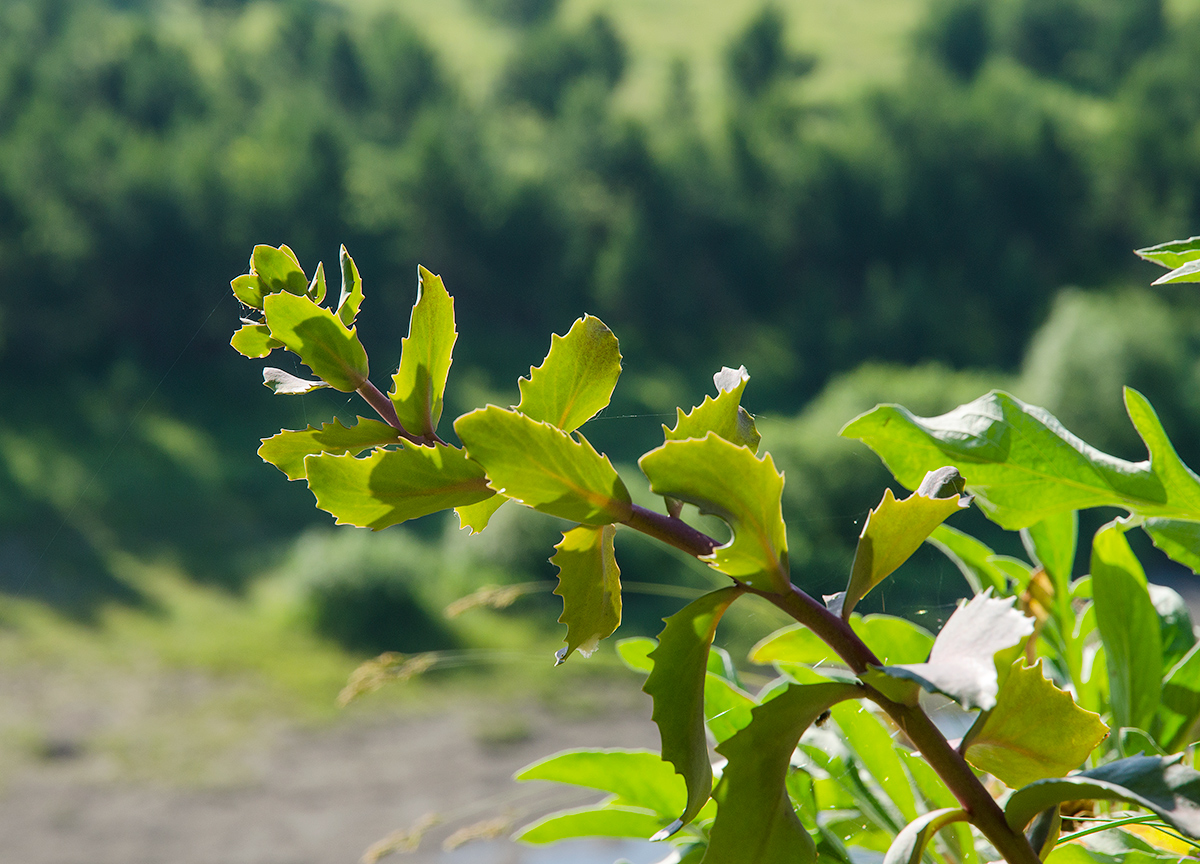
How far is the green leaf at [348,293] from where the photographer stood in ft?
0.55

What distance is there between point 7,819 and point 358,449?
10.7ft

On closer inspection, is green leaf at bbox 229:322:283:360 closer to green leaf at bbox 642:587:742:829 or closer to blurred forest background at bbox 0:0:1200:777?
Result: green leaf at bbox 642:587:742:829

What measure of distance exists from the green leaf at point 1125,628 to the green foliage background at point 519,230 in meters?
1.74

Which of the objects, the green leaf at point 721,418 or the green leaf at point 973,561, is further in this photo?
the green leaf at point 973,561

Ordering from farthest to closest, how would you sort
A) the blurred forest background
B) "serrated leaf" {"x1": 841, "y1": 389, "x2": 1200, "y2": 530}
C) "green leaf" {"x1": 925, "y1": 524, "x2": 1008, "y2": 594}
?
the blurred forest background < "green leaf" {"x1": 925, "y1": 524, "x2": 1008, "y2": 594} < "serrated leaf" {"x1": 841, "y1": 389, "x2": 1200, "y2": 530}

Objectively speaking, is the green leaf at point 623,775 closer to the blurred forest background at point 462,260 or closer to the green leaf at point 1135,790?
the green leaf at point 1135,790

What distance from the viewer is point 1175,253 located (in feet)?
0.69

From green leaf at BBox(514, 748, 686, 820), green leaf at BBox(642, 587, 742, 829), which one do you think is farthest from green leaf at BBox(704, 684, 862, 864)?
green leaf at BBox(514, 748, 686, 820)

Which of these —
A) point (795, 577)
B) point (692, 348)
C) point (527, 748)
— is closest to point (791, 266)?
point (692, 348)

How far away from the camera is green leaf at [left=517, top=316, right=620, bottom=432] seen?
17 centimetres

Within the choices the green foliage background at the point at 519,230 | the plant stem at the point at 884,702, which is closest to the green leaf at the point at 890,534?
the plant stem at the point at 884,702

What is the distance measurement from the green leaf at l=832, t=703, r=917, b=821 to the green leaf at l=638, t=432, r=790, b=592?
0.35 feet

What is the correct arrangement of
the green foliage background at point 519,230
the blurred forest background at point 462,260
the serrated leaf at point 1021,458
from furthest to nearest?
the green foliage background at point 519,230, the blurred forest background at point 462,260, the serrated leaf at point 1021,458

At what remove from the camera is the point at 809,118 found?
7.93 m
